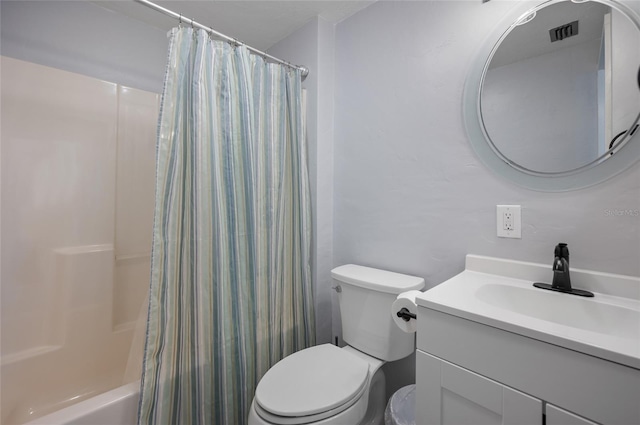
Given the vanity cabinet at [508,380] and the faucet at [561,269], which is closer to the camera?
the vanity cabinet at [508,380]

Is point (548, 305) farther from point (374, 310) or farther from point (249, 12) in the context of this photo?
point (249, 12)

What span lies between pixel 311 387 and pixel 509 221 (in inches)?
38.7

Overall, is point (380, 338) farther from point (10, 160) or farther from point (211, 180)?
point (10, 160)

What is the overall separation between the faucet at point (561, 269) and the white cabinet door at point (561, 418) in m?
0.44

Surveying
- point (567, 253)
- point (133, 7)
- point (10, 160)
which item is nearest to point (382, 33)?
point (567, 253)

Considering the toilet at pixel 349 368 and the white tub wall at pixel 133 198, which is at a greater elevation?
the white tub wall at pixel 133 198

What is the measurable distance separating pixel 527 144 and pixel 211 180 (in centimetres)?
126

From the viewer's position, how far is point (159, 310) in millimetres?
1043

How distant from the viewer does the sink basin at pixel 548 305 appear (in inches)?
22.0

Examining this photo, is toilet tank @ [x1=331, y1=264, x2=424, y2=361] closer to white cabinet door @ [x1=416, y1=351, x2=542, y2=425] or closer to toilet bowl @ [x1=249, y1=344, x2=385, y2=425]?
toilet bowl @ [x1=249, y1=344, x2=385, y2=425]

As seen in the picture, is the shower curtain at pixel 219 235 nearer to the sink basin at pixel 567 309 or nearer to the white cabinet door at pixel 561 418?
the sink basin at pixel 567 309

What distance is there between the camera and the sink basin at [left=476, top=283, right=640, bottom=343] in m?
0.75

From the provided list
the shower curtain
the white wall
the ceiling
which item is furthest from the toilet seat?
the ceiling

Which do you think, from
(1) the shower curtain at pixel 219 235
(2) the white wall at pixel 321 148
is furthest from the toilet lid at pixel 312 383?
(2) the white wall at pixel 321 148
